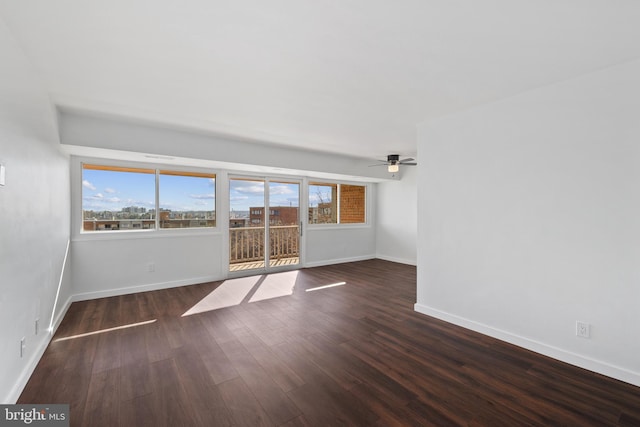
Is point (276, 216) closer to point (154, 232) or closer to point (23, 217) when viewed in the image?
point (154, 232)

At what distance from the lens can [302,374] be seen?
224 centimetres

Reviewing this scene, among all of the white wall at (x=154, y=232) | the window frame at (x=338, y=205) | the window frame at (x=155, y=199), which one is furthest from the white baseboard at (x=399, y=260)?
the window frame at (x=155, y=199)

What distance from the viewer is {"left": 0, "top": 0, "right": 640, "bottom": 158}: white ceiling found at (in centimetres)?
159

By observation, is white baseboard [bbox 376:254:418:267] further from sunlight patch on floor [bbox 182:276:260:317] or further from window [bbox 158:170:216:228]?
window [bbox 158:170:216:228]

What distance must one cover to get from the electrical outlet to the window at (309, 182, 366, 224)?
4.79 m

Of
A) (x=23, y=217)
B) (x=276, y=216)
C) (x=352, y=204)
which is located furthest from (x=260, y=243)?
(x=23, y=217)

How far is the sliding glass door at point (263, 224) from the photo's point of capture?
5.48m

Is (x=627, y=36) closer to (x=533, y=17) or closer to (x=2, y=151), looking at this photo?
(x=533, y=17)

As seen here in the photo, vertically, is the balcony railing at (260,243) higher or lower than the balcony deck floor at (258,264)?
higher

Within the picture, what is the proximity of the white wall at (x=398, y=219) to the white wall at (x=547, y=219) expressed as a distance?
126 inches

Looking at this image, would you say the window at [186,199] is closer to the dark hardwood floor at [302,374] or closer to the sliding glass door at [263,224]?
the sliding glass door at [263,224]

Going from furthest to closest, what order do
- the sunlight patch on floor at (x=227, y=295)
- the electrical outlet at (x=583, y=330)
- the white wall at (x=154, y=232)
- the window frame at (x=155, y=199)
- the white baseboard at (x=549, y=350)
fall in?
the window frame at (x=155, y=199) < the sunlight patch on floor at (x=227, y=295) < the white wall at (x=154, y=232) < the electrical outlet at (x=583, y=330) < the white baseboard at (x=549, y=350)

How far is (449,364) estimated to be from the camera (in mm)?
2387

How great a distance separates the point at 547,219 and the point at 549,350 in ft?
3.86
